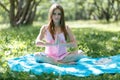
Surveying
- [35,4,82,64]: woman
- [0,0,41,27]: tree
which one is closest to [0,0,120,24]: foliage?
[0,0,41,27]: tree

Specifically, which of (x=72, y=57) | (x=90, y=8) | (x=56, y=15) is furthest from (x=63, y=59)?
(x=90, y=8)

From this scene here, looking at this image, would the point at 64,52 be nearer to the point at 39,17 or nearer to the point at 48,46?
the point at 48,46

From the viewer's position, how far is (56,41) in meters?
7.17

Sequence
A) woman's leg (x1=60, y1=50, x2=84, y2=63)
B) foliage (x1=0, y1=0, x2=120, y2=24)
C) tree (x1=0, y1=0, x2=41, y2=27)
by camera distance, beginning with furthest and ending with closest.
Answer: foliage (x1=0, y1=0, x2=120, y2=24) → tree (x1=0, y1=0, x2=41, y2=27) → woman's leg (x1=60, y1=50, x2=84, y2=63)

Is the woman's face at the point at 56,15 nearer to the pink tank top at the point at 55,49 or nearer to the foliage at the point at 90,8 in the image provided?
the pink tank top at the point at 55,49

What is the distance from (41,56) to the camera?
721cm

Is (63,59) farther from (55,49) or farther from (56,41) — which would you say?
(56,41)

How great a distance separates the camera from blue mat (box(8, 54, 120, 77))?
21.1 feet

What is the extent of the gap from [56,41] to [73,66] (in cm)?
62

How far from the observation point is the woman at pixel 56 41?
7.22 m

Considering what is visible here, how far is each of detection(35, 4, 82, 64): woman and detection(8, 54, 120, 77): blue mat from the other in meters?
0.19

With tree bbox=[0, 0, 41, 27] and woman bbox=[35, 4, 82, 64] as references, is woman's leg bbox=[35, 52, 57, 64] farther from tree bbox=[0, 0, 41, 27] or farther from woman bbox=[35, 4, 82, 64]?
tree bbox=[0, 0, 41, 27]

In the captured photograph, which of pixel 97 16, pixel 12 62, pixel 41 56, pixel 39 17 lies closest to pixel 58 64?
pixel 41 56

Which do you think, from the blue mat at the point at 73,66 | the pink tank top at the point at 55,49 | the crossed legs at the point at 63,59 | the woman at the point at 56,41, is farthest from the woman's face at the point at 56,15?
the blue mat at the point at 73,66
